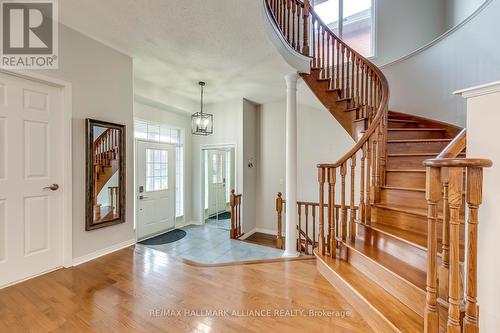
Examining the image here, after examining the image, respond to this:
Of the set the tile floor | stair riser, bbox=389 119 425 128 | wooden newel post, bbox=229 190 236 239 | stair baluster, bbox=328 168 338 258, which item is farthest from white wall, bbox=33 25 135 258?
stair riser, bbox=389 119 425 128

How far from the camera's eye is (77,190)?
8.47 feet

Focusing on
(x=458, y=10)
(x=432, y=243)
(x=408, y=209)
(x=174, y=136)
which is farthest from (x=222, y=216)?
(x=458, y=10)

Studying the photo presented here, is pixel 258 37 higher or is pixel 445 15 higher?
pixel 445 15

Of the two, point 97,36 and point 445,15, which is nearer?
point 97,36

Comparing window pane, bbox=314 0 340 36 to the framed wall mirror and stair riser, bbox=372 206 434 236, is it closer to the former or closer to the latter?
stair riser, bbox=372 206 434 236

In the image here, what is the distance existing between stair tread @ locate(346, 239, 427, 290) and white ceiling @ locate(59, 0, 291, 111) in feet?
7.79

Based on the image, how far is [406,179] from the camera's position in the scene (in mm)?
2422

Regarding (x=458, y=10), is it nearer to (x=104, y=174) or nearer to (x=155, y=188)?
(x=104, y=174)

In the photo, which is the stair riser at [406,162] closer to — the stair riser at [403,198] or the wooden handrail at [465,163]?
the stair riser at [403,198]

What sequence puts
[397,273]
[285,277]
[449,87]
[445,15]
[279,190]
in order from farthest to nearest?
[279,190] < [445,15] < [449,87] < [285,277] < [397,273]

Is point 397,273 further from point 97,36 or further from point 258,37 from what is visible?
point 97,36

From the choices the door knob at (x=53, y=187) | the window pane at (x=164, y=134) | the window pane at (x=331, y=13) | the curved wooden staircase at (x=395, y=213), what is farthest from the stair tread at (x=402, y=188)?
the window pane at (x=164, y=134)

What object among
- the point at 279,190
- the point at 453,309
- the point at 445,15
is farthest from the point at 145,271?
the point at 445,15

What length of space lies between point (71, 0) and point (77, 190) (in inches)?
72.8
